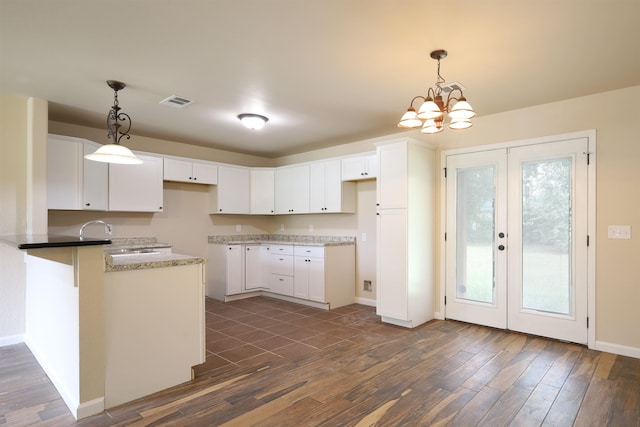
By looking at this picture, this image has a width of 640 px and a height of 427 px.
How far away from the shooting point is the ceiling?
2.16 metres

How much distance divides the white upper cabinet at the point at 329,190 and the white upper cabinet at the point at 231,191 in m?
1.21

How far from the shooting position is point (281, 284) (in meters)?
5.67

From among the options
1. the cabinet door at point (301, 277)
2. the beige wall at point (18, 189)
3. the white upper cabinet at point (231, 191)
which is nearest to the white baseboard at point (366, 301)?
the cabinet door at point (301, 277)

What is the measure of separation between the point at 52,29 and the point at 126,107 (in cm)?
158

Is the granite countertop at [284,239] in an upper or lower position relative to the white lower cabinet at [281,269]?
upper

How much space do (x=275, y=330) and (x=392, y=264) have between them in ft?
5.18

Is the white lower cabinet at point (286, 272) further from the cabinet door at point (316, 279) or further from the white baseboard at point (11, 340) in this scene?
the white baseboard at point (11, 340)

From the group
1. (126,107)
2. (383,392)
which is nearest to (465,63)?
(383,392)

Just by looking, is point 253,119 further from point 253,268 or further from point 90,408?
point 90,408

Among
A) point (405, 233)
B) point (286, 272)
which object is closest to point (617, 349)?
point (405, 233)

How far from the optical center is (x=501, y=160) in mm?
4039

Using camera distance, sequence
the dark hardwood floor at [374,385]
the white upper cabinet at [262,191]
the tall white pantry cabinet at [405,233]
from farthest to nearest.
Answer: the white upper cabinet at [262,191], the tall white pantry cabinet at [405,233], the dark hardwood floor at [374,385]

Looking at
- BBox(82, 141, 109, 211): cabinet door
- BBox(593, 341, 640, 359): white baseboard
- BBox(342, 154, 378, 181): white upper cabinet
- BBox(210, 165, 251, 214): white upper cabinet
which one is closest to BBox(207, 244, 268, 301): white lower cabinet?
BBox(210, 165, 251, 214): white upper cabinet

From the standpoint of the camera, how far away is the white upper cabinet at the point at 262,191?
20.5 feet
